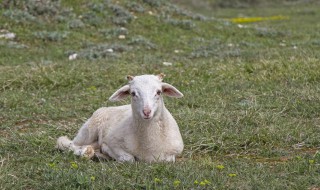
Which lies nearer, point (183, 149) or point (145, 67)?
point (183, 149)

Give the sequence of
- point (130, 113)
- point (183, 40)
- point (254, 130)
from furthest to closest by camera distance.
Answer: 1. point (183, 40)
2. point (254, 130)
3. point (130, 113)

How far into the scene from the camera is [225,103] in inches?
406

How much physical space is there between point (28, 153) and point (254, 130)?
2771 mm

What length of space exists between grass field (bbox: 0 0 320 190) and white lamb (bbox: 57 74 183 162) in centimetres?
22

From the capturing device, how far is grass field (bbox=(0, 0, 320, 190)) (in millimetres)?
6445

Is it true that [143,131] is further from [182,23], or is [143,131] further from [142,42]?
[182,23]

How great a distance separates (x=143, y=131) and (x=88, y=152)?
673 mm

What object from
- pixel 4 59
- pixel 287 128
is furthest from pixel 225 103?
pixel 4 59

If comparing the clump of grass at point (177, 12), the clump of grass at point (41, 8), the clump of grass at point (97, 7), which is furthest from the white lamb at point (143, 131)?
the clump of grass at point (177, 12)

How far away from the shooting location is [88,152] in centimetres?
739

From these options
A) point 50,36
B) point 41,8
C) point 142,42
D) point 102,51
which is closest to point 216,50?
point 142,42

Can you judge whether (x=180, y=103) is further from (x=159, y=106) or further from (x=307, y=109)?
(x=159, y=106)

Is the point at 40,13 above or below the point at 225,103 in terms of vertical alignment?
below

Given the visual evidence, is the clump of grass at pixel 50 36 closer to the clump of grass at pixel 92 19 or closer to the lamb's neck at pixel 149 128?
the clump of grass at pixel 92 19
